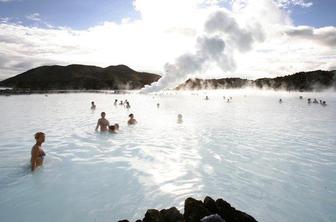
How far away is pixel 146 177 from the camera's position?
7.78 meters

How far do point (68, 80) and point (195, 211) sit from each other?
167411mm

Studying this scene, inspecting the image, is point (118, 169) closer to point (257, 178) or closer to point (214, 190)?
point (214, 190)

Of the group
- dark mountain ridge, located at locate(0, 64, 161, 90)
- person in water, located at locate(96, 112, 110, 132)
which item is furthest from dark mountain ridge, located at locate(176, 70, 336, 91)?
person in water, located at locate(96, 112, 110, 132)

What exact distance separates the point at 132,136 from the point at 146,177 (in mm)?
6120

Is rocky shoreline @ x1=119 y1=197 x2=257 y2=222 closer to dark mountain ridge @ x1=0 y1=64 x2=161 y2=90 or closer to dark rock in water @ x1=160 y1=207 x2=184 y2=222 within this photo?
dark rock in water @ x1=160 y1=207 x2=184 y2=222

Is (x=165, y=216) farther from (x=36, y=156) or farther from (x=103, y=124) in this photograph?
(x=103, y=124)

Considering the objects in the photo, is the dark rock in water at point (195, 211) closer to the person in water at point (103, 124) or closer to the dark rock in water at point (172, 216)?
the dark rock in water at point (172, 216)

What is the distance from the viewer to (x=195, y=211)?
14.9 ft

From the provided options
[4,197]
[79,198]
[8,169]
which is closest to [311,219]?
[79,198]

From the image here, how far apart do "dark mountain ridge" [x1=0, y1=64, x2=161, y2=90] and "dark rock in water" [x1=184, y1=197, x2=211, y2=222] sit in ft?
484

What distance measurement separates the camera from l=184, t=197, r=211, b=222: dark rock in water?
14.6 ft

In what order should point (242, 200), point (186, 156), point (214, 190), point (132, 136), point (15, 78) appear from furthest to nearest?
point (15, 78), point (132, 136), point (186, 156), point (214, 190), point (242, 200)

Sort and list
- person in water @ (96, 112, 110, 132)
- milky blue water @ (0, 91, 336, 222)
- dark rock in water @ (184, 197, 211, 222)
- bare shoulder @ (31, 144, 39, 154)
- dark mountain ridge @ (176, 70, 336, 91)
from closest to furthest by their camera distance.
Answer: dark rock in water @ (184, 197, 211, 222)
milky blue water @ (0, 91, 336, 222)
bare shoulder @ (31, 144, 39, 154)
person in water @ (96, 112, 110, 132)
dark mountain ridge @ (176, 70, 336, 91)

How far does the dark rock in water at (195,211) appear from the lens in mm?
4457
